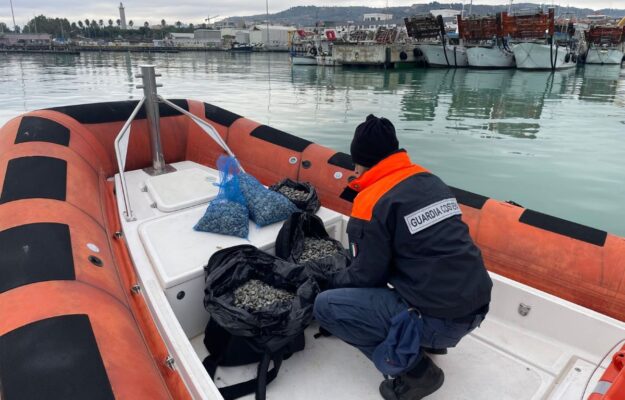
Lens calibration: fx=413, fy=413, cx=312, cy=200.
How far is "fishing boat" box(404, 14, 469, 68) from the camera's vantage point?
103 feet

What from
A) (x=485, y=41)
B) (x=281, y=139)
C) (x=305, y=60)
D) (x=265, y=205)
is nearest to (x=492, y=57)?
(x=485, y=41)

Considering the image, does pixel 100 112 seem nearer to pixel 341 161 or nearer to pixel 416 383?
pixel 341 161

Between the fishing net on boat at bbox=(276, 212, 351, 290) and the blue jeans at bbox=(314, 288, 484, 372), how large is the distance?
0.41 m

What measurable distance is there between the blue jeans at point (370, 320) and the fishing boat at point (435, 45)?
1292 inches

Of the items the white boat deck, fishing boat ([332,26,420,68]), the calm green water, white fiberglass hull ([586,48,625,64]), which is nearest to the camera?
the white boat deck

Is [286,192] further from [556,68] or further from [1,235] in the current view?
[556,68]

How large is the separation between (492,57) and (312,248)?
105 feet

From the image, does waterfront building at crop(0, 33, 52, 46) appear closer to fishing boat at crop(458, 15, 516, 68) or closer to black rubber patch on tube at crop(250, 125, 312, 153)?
fishing boat at crop(458, 15, 516, 68)

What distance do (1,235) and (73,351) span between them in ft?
2.99

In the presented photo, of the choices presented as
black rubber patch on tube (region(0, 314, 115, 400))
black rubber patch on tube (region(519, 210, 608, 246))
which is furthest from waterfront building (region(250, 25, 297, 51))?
black rubber patch on tube (region(0, 314, 115, 400))

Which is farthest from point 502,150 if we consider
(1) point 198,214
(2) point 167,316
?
(2) point 167,316

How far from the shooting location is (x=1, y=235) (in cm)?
185

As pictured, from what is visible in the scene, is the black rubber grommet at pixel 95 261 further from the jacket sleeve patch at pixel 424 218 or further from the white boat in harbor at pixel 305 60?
the white boat in harbor at pixel 305 60

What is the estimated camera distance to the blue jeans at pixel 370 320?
156 centimetres
